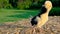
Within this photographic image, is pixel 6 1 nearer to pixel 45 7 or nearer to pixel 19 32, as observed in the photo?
pixel 19 32

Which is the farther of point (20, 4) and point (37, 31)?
point (20, 4)

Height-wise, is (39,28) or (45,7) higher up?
(45,7)

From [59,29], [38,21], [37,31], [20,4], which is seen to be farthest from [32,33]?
[20,4]

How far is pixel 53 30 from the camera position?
6.39m

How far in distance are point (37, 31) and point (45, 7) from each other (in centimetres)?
81

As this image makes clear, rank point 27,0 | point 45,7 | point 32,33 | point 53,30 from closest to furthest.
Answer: point 45,7, point 32,33, point 53,30, point 27,0

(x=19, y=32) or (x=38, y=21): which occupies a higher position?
(x=38, y=21)

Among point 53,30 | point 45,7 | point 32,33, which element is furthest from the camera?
point 53,30

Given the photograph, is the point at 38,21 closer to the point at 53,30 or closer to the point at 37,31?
the point at 37,31

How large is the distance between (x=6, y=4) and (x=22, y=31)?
391cm

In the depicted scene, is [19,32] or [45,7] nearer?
[45,7]

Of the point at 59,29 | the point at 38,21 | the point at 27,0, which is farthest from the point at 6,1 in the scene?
the point at 38,21

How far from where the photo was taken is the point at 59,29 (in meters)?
6.59

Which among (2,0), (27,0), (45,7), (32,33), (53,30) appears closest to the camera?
(45,7)
